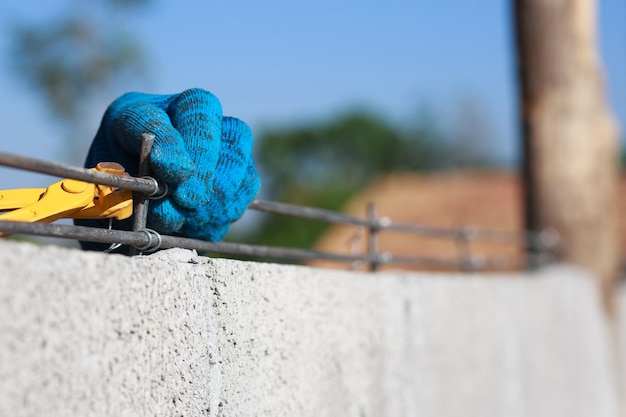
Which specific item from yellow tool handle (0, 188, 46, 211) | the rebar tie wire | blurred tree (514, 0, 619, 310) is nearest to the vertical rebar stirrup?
the rebar tie wire

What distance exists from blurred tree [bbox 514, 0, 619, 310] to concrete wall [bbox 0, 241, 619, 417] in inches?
150

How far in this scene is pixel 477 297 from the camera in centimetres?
498

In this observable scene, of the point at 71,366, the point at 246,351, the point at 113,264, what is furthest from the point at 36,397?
the point at 246,351

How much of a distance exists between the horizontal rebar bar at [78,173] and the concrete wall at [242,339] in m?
0.18

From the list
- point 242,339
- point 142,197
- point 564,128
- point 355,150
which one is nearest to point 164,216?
point 142,197

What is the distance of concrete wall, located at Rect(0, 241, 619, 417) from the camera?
1840 millimetres

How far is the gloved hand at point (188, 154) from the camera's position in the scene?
2582mm

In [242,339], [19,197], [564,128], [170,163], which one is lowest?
[242,339]

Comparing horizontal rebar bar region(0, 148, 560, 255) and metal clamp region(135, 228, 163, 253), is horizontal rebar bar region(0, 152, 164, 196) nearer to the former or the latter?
horizontal rebar bar region(0, 148, 560, 255)

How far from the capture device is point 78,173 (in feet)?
7.07

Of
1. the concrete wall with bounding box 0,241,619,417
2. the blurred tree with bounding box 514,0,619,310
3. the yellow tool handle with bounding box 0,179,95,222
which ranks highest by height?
the blurred tree with bounding box 514,0,619,310

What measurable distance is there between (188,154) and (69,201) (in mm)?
345

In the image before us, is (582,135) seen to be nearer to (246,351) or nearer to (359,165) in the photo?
(246,351)

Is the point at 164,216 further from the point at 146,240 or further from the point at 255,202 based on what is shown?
the point at 255,202
